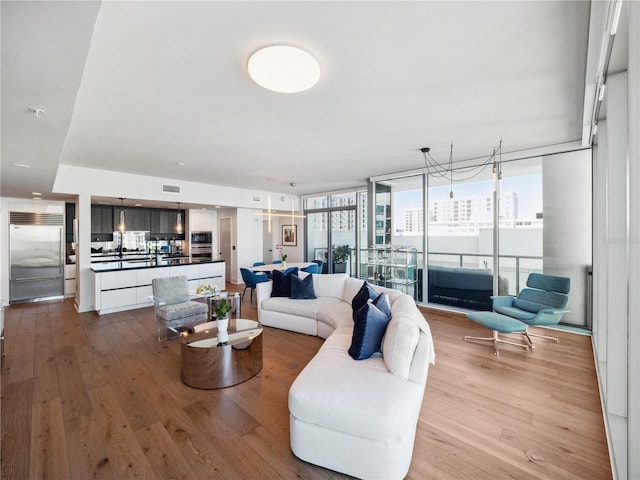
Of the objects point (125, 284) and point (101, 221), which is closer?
point (125, 284)

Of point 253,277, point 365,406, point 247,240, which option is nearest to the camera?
point 365,406

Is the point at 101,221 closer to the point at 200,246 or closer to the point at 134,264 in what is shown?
the point at 134,264

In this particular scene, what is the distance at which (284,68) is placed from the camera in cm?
219

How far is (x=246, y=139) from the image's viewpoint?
4.12 meters

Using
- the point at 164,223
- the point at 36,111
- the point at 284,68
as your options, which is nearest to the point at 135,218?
the point at 164,223

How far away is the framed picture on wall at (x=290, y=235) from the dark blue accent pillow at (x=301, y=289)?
5191mm

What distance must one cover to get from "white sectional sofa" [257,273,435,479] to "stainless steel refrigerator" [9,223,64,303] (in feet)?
24.8

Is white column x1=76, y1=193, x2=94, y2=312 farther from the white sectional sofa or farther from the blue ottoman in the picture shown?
the blue ottoman

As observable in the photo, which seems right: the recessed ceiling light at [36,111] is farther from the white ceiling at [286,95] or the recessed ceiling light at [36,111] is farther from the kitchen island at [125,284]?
the kitchen island at [125,284]

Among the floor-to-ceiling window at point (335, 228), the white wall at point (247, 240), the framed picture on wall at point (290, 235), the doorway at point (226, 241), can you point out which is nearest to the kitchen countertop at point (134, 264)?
the doorway at point (226, 241)

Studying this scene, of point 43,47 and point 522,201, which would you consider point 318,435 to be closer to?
point 43,47

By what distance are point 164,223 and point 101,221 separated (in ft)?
5.22

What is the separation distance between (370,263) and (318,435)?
4.94m

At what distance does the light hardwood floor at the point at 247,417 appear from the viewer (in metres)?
1.90
